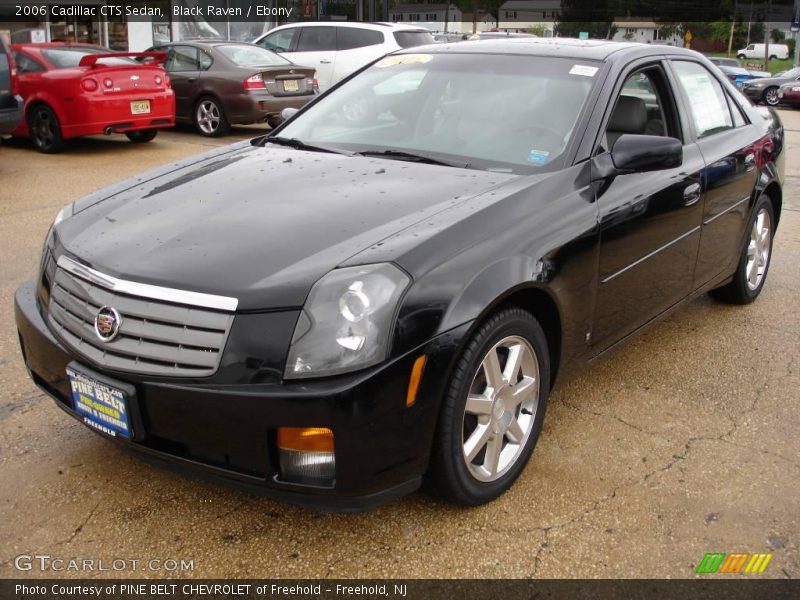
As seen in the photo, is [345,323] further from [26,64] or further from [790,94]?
[790,94]

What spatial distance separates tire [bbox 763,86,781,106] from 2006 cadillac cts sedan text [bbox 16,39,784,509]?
2581cm

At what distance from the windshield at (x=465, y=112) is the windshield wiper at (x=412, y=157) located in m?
0.03

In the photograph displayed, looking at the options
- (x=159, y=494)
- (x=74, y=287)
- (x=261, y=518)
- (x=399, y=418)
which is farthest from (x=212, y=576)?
(x=74, y=287)

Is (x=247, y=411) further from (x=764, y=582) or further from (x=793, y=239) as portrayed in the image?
(x=793, y=239)

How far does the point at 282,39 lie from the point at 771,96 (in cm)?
1943

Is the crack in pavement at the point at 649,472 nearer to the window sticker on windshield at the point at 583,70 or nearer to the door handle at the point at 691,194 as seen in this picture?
the door handle at the point at 691,194

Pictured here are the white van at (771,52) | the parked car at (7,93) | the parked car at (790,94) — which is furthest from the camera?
the white van at (771,52)

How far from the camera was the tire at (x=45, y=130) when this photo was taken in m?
9.99

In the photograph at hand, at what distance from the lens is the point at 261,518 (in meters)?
2.75

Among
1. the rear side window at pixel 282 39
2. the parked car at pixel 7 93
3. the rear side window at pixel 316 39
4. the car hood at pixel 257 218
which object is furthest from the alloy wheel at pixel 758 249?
the rear side window at pixel 282 39

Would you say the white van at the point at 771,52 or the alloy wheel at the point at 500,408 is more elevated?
the white van at the point at 771,52

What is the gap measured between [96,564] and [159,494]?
39cm

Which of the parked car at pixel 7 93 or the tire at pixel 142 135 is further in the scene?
the tire at pixel 142 135

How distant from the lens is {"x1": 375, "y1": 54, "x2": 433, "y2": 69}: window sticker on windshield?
13.1 feet
